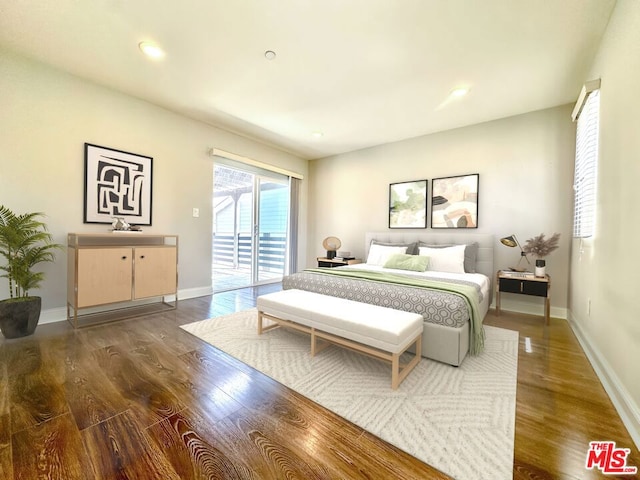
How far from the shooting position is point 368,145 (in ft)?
16.0

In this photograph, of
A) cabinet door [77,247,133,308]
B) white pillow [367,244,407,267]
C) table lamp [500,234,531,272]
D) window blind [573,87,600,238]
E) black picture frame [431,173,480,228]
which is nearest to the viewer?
window blind [573,87,600,238]

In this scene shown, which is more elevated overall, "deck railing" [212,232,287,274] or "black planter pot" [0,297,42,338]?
"deck railing" [212,232,287,274]

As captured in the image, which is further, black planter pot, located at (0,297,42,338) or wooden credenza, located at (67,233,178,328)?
wooden credenza, located at (67,233,178,328)

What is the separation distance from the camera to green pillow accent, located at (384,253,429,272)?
11.3 ft

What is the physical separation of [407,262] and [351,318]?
189 cm

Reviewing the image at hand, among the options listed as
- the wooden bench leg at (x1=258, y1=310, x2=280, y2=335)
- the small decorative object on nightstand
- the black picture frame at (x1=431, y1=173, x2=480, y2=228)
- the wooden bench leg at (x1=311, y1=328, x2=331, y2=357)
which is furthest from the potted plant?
the black picture frame at (x1=431, y1=173, x2=480, y2=228)

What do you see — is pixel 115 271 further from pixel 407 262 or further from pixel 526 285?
pixel 526 285

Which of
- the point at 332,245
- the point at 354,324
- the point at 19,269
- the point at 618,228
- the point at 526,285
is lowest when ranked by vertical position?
the point at 354,324

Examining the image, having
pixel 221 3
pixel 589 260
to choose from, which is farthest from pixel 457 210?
pixel 221 3

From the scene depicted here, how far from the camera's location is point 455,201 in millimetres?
3984

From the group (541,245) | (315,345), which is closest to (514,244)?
(541,245)

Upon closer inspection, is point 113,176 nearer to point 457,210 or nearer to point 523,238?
point 457,210

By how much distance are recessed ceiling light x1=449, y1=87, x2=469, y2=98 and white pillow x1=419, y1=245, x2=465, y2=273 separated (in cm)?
185

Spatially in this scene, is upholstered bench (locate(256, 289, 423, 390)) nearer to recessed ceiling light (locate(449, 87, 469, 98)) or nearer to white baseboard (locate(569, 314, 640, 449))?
white baseboard (locate(569, 314, 640, 449))
